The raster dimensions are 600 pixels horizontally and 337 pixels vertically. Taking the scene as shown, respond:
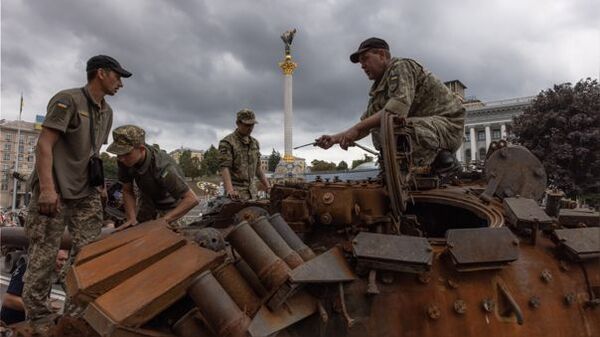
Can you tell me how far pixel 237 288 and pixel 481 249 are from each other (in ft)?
4.34

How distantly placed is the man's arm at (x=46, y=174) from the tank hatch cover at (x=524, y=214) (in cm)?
338

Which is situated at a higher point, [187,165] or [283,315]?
[187,165]

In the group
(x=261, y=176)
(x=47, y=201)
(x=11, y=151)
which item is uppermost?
(x=11, y=151)

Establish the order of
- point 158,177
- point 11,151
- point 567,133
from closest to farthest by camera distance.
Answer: point 158,177 → point 567,133 → point 11,151

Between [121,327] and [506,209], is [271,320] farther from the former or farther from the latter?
[506,209]

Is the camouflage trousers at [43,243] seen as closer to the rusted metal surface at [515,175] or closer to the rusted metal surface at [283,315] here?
the rusted metal surface at [283,315]

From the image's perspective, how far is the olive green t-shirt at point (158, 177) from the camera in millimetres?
4594

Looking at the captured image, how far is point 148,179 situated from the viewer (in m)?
4.71

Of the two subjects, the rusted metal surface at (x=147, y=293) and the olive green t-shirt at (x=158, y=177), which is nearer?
the rusted metal surface at (x=147, y=293)

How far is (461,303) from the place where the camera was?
2375 mm

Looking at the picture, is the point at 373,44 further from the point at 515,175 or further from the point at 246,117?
the point at 246,117

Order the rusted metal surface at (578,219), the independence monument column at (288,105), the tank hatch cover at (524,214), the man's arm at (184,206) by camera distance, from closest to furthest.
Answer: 1. the tank hatch cover at (524,214)
2. the rusted metal surface at (578,219)
3. the man's arm at (184,206)
4. the independence monument column at (288,105)

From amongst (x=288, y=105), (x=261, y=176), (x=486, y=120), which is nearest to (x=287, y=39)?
(x=288, y=105)

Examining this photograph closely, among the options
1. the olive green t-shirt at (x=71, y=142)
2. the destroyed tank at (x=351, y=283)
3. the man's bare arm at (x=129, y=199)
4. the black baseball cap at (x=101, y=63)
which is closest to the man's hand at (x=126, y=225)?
the man's bare arm at (x=129, y=199)
